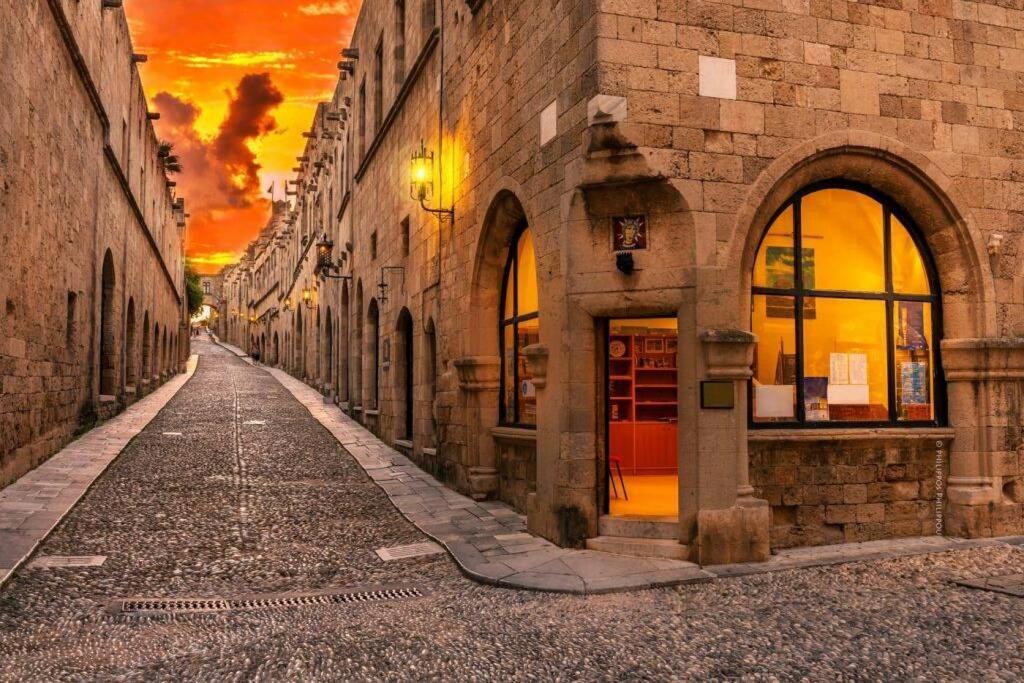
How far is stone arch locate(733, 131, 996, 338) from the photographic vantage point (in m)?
6.82

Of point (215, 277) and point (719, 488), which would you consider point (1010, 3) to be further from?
point (215, 277)

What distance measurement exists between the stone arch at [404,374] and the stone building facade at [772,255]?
216 inches

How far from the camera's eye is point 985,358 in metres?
7.31

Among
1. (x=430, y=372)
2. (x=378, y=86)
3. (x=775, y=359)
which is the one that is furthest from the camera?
(x=378, y=86)

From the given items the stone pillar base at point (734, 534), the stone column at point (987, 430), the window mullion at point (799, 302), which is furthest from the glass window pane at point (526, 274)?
the stone column at point (987, 430)

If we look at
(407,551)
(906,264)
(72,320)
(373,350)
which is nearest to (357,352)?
(373,350)

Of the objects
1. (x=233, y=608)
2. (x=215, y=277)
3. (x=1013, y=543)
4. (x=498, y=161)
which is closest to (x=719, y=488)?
(x=1013, y=543)

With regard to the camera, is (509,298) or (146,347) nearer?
(509,298)

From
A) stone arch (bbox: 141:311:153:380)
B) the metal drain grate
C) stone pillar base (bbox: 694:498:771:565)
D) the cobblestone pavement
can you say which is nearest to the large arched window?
stone pillar base (bbox: 694:498:771:565)

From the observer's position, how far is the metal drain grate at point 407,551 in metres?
6.95

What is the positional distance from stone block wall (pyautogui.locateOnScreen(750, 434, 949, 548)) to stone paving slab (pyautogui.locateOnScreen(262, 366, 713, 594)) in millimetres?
1271

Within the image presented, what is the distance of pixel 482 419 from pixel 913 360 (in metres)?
4.98

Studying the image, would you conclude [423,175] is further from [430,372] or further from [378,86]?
[378,86]

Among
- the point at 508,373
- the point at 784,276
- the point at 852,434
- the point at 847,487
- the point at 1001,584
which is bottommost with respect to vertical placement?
the point at 1001,584
